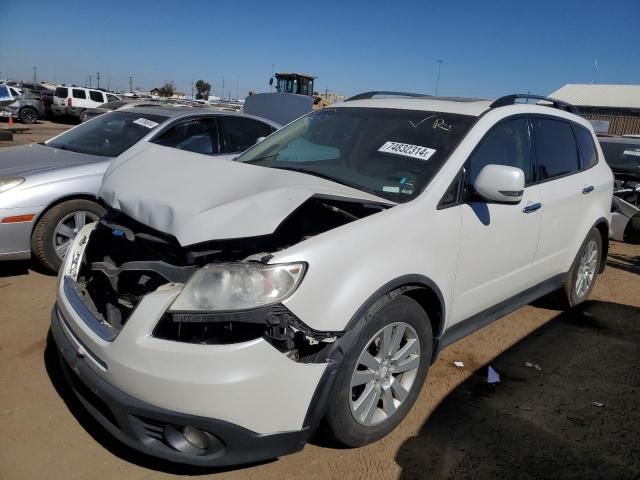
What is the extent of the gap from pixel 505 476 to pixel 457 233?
1.22 m

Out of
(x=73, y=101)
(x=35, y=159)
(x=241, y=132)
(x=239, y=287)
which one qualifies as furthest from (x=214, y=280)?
(x=73, y=101)

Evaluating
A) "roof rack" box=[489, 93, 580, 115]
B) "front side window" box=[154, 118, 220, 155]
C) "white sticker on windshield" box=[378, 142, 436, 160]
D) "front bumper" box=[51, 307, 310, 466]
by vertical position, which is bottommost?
"front bumper" box=[51, 307, 310, 466]

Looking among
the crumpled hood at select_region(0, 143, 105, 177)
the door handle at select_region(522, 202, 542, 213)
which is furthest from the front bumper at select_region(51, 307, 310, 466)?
the crumpled hood at select_region(0, 143, 105, 177)

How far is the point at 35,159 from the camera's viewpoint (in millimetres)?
4891

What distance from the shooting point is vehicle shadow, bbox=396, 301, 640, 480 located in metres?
2.50

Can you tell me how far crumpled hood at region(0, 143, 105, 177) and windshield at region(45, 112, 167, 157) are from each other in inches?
6.8

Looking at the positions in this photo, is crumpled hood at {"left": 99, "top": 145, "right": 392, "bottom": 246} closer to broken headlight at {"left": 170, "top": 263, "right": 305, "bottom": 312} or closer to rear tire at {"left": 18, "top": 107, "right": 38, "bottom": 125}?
broken headlight at {"left": 170, "top": 263, "right": 305, "bottom": 312}

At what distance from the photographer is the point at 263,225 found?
7.20ft

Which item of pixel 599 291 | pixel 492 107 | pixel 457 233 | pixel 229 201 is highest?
pixel 492 107

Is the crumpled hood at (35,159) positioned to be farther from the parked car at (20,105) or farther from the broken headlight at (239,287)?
the parked car at (20,105)

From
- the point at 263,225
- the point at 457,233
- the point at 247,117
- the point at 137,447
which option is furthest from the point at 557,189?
the point at 247,117

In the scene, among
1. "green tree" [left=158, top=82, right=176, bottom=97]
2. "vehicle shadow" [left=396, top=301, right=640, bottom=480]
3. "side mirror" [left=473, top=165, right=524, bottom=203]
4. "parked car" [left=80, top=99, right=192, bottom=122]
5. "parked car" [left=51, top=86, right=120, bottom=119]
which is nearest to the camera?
"vehicle shadow" [left=396, top=301, right=640, bottom=480]

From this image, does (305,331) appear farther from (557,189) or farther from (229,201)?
(557,189)

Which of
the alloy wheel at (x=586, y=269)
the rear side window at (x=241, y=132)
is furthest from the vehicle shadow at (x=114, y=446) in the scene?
the rear side window at (x=241, y=132)
